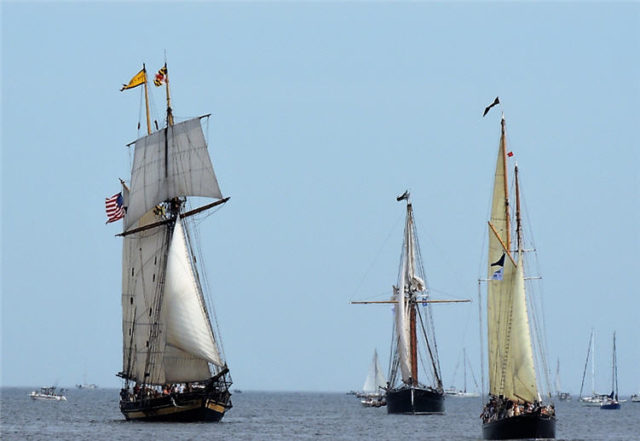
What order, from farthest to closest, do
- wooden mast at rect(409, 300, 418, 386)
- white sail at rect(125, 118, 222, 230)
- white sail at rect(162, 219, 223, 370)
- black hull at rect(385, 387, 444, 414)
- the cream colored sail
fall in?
wooden mast at rect(409, 300, 418, 386), black hull at rect(385, 387, 444, 414), white sail at rect(125, 118, 222, 230), white sail at rect(162, 219, 223, 370), the cream colored sail

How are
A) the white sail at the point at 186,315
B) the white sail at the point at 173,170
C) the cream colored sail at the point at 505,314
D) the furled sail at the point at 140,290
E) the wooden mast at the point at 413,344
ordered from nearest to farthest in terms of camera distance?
the cream colored sail at the point at 505,314 < the white sail at the point at 186,315 < the white sail at the point at 173,170 < the furled sail at the point at 140,290 < the wooden mast at the point at 413,344

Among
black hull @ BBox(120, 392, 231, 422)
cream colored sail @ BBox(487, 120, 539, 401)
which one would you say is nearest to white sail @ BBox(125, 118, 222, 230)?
black hull @ BBox(120, 392, 231, 422)

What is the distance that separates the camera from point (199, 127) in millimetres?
99000

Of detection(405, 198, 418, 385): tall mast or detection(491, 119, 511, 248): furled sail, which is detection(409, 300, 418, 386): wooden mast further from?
detection(491, 119, 511, 248): furled sail

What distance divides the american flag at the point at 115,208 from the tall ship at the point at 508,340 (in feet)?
138

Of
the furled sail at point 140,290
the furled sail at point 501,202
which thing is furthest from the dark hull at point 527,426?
the furled sail at point 140,290

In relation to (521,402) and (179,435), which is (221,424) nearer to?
(179,435)

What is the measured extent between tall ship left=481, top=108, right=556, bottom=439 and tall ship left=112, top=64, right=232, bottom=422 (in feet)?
83.3

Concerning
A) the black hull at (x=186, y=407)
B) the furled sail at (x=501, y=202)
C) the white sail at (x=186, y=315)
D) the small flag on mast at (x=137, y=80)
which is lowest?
the black hull at (x=186, y=407)

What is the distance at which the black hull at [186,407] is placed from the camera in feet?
297

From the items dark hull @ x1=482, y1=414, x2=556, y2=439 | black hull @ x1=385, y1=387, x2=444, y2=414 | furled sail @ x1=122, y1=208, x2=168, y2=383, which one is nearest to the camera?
dark hull @ x1=482, y1=414, x2=556, y2=439

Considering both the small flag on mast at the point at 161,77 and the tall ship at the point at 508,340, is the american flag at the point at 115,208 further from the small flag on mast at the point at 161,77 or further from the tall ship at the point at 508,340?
the tall ship at the point at 508,340

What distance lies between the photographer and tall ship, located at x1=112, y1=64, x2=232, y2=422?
91.2m

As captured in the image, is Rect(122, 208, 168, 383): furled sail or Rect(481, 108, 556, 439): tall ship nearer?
Rect(481, 108, 556, 439): tall ship
